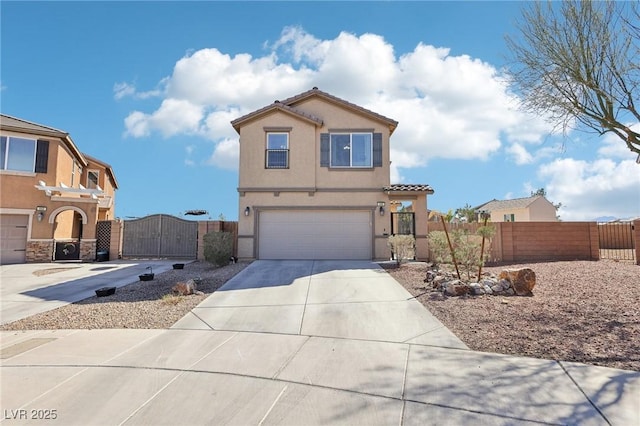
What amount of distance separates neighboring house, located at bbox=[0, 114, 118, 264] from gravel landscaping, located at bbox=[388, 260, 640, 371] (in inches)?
647

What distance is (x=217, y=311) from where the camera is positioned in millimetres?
7488

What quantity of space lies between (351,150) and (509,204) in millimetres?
32408

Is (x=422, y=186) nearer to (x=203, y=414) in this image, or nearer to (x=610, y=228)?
(x=610, y=228)

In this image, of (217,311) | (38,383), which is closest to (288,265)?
(217,311)

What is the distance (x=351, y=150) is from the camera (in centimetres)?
1596

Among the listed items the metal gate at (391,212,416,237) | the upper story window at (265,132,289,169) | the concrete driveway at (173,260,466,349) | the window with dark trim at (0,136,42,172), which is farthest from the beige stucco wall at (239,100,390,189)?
the window with dark trim at (0,136,42,172)

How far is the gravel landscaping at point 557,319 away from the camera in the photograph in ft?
16.6

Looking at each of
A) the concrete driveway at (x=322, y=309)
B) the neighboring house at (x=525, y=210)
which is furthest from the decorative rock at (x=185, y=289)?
the neighboring house at (x=525, y=210)

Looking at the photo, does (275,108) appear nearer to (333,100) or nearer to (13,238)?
(333,100)

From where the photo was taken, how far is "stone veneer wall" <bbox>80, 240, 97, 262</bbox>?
57.4ft

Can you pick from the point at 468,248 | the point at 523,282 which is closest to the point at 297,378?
the point at 523,282

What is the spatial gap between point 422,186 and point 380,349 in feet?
37.6

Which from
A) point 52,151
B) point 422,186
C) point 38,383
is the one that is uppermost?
point 52,151

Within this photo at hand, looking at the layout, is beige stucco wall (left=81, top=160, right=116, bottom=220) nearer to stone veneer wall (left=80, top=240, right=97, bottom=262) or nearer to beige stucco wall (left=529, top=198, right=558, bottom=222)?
stone veneer wall (left=80, top=240, right=97, bottom=262)
